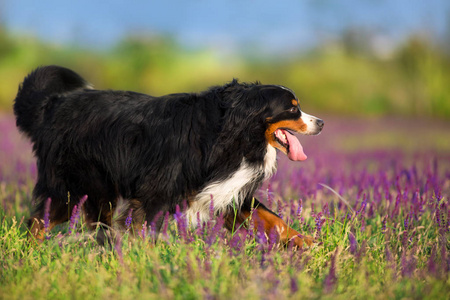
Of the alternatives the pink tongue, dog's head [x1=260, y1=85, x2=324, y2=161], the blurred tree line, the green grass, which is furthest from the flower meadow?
the blurred tree line

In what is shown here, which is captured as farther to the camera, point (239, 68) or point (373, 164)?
point (239, 68)

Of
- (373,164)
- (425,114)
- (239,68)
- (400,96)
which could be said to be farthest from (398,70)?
(373,164)

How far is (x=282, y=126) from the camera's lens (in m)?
3.80

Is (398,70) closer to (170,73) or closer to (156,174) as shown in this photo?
(170,73)

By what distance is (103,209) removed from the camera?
3.94m

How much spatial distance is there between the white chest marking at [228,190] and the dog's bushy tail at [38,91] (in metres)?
1.54

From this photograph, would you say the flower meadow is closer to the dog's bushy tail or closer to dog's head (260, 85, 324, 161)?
dog's head (260, 85, 324, 161)

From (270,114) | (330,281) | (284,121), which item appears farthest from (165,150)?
(330,281)

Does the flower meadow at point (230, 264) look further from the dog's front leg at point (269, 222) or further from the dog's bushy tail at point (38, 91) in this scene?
the dog's bushy tail at point (38, 91)

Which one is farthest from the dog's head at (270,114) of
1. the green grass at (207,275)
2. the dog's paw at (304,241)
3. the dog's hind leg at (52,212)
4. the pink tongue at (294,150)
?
the dog's hind leg at (52,212)

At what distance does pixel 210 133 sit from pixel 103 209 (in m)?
1.09

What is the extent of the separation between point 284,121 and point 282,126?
4 centimetres

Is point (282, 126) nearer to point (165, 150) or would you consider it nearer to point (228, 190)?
point (228, 190)

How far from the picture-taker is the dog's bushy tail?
13.8 feet
